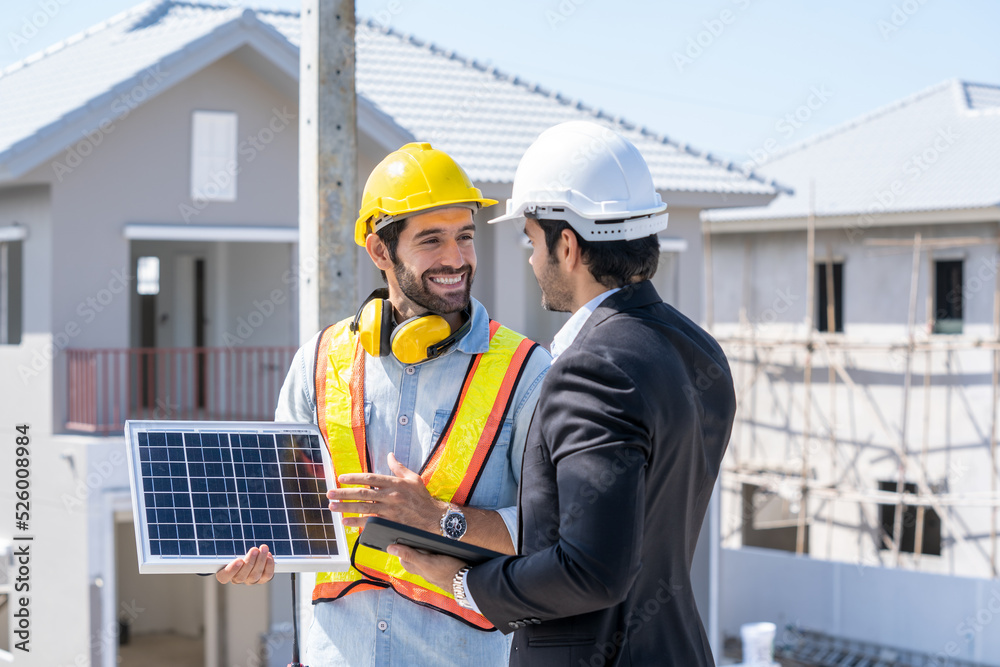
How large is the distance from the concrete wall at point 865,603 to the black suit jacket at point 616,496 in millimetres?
14729

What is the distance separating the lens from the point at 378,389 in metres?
2.71

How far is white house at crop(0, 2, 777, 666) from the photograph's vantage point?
1069 cm

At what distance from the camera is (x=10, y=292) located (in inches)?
471

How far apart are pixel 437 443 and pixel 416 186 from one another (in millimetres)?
655

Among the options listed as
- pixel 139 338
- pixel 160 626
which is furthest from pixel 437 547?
pixel 160 626

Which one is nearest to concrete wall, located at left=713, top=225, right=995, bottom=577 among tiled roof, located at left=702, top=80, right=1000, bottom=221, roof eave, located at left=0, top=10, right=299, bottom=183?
tiled roof, located at left=702, top=80, right=1000, bottom=221

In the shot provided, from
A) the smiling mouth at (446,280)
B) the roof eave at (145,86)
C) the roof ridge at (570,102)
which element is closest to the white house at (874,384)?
the roof ridge at (570,102)

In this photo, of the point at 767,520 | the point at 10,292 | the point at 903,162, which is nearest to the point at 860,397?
the point at 767,520

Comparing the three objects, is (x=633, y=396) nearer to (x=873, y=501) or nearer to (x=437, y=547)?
(x=437, y=547)

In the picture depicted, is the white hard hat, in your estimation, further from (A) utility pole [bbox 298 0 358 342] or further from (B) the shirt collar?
(A) utility pole [bbox 298 0 358 342]

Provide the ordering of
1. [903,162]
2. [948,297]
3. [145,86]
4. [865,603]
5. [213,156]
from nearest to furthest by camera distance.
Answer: [145,86] < [213,156] < [865,603] < [948,297] < [903,162]

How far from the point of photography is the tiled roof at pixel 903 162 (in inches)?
698

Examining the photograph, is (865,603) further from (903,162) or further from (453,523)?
(453,523)

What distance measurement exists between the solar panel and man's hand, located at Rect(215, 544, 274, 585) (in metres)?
0.02
